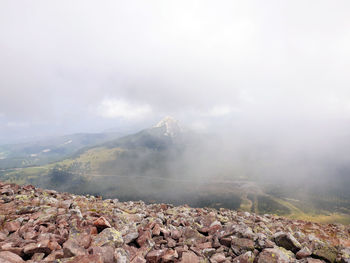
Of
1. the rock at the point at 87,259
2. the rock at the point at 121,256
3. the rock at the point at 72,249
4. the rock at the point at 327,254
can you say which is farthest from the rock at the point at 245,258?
the rock at the point at 72,249

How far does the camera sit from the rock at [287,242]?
1178 centimetres

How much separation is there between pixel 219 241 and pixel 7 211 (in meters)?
18.6

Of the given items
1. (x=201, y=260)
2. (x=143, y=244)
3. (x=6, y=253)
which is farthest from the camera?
(x=143, y=244)

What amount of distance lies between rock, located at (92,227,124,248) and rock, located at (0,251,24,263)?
11.7 ft

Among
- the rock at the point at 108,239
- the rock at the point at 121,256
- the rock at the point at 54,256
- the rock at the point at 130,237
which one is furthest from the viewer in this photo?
the rock at the point at 130,237

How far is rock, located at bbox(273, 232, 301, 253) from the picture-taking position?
38.7 feet

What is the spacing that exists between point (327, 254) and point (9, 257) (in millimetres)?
18484

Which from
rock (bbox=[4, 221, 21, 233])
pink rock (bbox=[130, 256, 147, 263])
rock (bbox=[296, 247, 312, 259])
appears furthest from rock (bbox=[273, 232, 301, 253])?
rock (bbox=[4, 221, 21, 233])

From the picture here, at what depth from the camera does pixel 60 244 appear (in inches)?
402

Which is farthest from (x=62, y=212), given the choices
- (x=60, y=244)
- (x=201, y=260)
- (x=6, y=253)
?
(x=201, y=260)

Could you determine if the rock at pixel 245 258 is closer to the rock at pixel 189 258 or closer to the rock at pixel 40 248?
the rock at pixel 189 258

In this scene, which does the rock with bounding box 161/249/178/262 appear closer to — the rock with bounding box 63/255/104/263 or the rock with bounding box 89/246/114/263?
the rock with bounding box 89/246/114/263

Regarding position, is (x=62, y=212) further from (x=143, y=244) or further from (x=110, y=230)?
(x=143, y=244)

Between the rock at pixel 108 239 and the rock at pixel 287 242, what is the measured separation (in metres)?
11.4
